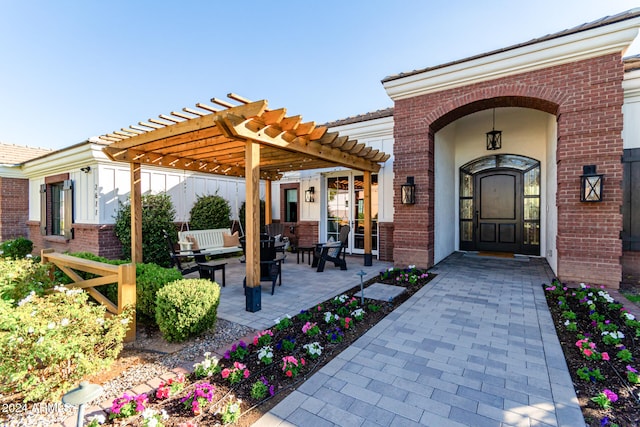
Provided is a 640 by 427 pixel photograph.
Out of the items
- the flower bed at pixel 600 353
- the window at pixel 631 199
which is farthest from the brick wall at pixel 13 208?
the window at pixel 631 199

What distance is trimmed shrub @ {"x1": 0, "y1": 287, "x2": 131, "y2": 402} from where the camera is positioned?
2.02 m

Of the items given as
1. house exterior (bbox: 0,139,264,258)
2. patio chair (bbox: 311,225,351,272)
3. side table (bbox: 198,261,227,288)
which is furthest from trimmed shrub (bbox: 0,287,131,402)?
house exterior (bbox: 0,139,264,258)

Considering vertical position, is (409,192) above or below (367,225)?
above

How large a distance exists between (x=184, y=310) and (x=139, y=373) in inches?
25.3

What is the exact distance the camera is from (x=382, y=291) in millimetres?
4852

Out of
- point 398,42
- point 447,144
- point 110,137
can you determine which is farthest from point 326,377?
point 398,42

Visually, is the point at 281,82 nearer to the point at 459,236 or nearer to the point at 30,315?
the point at 459,236

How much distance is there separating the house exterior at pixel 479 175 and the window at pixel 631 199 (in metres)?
0.02

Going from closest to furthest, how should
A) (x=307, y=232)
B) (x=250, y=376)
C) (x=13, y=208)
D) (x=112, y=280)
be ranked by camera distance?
(x=250, y=376) → (x=112, y=280) → (x=307, y=232) → (x=13, y=208)

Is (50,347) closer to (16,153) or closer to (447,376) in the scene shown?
(447,376)

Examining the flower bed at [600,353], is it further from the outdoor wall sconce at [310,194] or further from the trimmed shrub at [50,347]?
the outdoor wall sconce at [310,194]

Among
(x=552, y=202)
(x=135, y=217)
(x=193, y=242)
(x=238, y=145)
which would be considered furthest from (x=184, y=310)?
(x=552, y=202)

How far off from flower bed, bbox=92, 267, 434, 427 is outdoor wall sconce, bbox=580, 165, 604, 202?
422 cm

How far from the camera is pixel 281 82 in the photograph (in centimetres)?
1138
